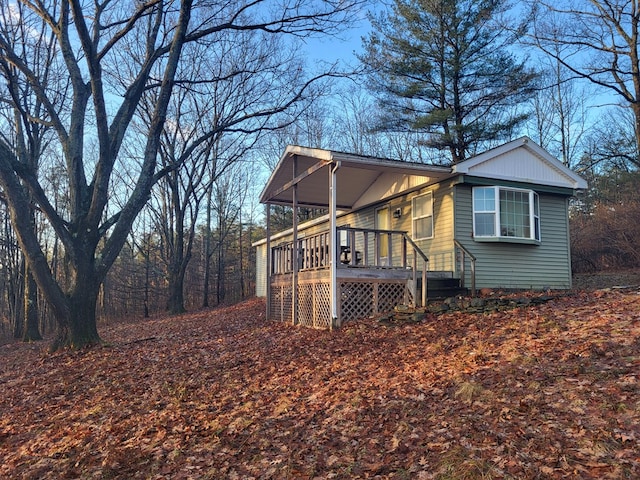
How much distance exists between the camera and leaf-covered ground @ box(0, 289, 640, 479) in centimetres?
394

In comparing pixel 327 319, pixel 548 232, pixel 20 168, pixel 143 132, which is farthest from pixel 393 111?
pixel 20 168

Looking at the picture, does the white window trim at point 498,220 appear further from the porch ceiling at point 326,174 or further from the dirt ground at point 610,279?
the dirt ground at point 610,279

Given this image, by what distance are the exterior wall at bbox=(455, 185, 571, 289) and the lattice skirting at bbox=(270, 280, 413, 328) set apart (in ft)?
6.55

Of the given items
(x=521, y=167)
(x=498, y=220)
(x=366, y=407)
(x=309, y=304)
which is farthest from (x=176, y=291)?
(x=366, y=407)

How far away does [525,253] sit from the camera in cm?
1241

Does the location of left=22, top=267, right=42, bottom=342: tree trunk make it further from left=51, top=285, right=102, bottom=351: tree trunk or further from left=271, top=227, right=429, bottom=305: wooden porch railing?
left=271, top=227, right=429, bottom=305: wooden porch railing

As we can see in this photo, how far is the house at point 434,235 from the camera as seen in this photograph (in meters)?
10.6

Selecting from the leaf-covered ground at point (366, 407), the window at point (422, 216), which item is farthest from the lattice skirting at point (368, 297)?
the window at point (422, 216)

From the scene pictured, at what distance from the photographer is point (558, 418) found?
425 cm

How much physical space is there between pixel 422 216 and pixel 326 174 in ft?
9.07

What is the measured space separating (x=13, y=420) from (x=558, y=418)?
654 cm

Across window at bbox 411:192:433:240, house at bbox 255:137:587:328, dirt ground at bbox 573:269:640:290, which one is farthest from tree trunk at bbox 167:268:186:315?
dirt ground at bbox 573:269:640:290

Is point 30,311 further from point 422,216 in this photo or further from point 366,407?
Result: point 366,407

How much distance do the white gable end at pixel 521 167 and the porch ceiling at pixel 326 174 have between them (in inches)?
33.4
